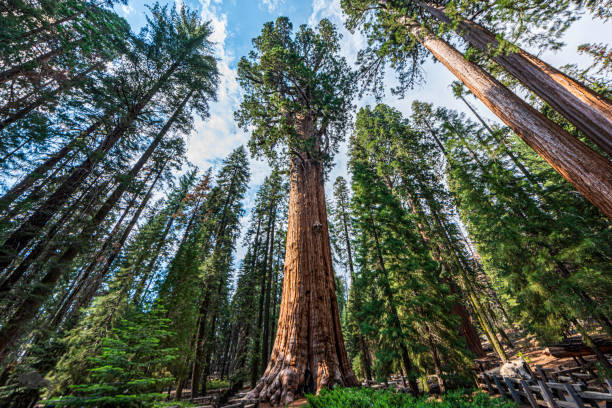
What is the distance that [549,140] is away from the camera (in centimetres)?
351

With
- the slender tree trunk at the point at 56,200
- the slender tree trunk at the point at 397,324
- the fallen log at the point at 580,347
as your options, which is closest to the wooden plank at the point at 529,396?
the slender tree trunk at the point at 397,324

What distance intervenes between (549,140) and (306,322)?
6150mm

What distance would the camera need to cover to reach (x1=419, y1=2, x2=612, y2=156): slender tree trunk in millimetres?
3324

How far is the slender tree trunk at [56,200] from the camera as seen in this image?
4.79 m

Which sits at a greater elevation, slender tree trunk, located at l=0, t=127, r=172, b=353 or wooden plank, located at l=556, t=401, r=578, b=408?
slender tree trunk, located at l=0, t=127, r=172, b=353

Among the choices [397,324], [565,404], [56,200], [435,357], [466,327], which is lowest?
[565,404]

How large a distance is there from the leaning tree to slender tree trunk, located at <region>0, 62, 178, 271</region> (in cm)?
443

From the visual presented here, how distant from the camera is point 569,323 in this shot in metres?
7.98

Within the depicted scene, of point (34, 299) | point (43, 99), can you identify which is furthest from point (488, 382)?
point (43, 99)

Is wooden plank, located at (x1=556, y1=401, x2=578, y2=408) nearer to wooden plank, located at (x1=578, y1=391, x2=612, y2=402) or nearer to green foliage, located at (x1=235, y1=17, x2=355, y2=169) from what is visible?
wooden plank, located at (x1=578, y1=391, x2=612, y2=402)

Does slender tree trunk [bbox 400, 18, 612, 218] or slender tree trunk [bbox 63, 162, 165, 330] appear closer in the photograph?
slender tree trunk [bbox 400, 18, 612, 218]

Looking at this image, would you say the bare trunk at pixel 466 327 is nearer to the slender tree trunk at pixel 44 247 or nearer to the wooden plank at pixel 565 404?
the wooden plank at pixel 565 404

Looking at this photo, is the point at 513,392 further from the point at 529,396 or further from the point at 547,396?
the point at 547,396

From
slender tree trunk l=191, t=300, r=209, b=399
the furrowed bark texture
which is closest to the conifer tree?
slender tree trunk l=191, t=300, r=209, b=399
